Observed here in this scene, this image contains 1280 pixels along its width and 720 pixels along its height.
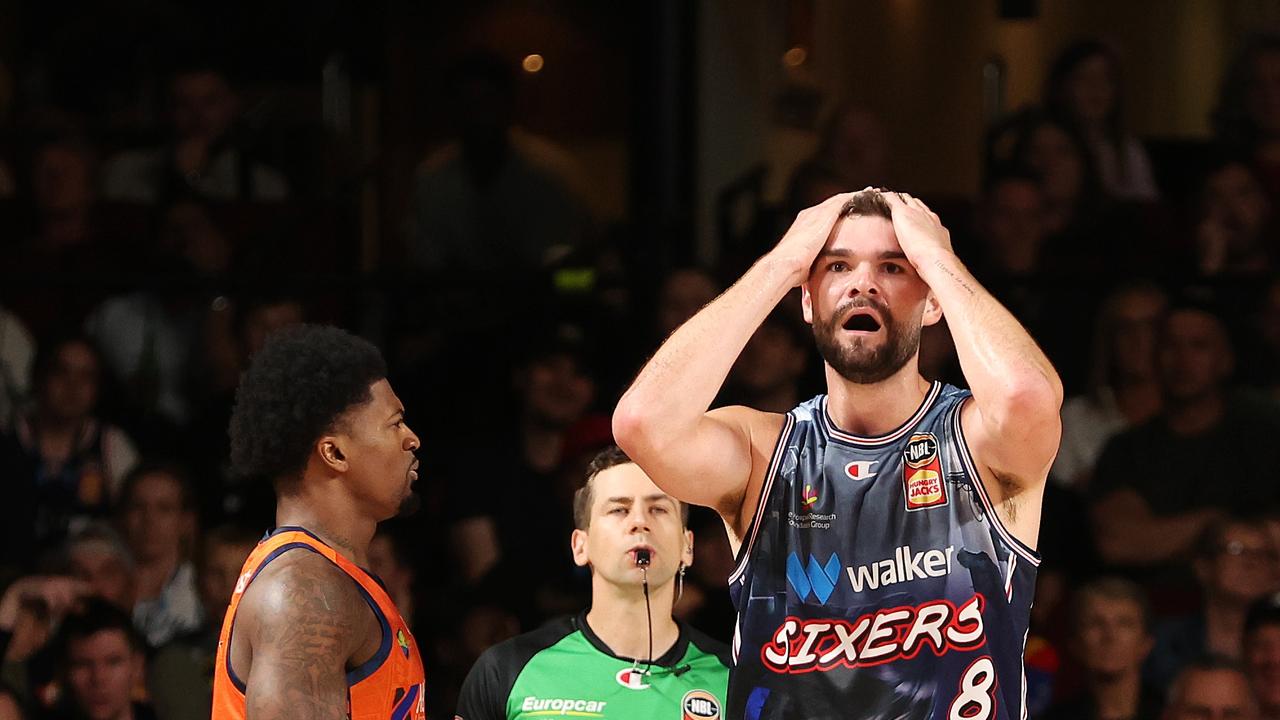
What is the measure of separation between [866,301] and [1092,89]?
3448mm

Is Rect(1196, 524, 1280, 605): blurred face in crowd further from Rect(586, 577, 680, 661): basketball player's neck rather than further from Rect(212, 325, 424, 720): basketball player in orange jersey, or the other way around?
Rect(212, 325, 424, 720): basketball player in orange jersey

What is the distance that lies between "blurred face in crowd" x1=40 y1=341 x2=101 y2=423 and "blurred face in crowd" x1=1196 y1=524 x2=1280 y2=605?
11.8 feet

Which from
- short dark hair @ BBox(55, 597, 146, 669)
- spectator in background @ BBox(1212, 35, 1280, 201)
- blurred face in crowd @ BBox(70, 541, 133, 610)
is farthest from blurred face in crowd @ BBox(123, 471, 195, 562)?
spectator in background @ BBox(1212, 35, 1280, 201)

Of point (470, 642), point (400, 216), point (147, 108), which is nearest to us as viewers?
point (470, 642)

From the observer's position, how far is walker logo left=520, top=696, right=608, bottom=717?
4098 millimetres

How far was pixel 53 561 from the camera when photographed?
5.51 metres

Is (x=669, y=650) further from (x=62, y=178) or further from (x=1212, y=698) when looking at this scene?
(x=62, y=178)

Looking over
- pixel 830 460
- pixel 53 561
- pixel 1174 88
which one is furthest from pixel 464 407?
pixel 1174 88

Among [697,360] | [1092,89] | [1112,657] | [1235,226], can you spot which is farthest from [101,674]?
[1235,226]

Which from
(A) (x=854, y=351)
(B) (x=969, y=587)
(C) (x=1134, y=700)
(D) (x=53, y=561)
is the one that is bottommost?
(C) (x=1134, y=700)

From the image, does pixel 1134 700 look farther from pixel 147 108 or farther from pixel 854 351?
pixel 147 108

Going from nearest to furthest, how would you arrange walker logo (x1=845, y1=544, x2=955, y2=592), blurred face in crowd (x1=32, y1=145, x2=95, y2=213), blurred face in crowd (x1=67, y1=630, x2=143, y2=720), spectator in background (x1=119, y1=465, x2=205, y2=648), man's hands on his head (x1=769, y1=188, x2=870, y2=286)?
1. walker logo (x1=845, y1=544, x2=955, y2=592)
2. man's hands on his head (x1=769, y1=188, x2=870, y2=286)
3. blurred face in crowd (x1=67, y1=630, x2=143, y2=720)
4. spectator in background (x1=119, y1=465, x2=205, y2=648)
5. blurred face in crowd (x1=32, y1=145, x2=95, y2=213)

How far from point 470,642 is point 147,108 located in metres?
3.79

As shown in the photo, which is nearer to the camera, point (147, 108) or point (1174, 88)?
point (147, 108)
